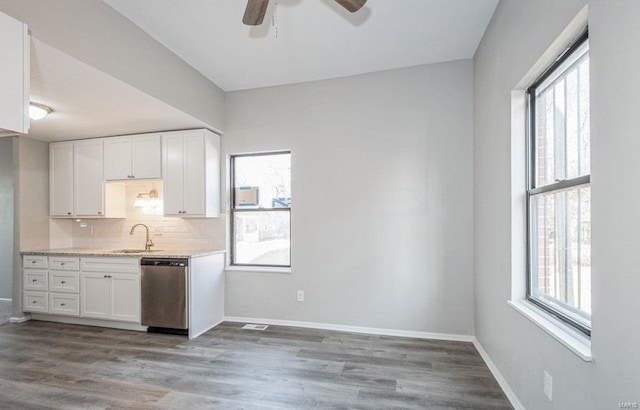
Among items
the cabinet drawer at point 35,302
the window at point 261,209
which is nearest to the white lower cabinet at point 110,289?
the cabinet drawer at point 35,302

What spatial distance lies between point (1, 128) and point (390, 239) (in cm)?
333

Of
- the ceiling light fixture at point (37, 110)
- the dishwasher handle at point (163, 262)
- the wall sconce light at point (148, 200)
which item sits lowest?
the dishwasher handle at point (163, 262)

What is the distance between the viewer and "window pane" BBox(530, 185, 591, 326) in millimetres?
1611

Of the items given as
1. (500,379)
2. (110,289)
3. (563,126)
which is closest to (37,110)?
(110,289)

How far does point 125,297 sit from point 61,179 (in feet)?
7.08

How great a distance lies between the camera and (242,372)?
2.72 metres

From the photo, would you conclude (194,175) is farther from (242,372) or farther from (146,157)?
(242,372)

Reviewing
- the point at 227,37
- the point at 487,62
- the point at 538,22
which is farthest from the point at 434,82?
the point at 227,37

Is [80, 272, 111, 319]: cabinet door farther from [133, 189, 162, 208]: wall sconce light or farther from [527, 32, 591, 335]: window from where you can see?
[527, 32, 591, 335]: window

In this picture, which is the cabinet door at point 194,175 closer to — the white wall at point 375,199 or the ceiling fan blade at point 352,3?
the white wall at point 375,199

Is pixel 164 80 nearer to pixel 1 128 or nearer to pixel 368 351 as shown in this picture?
pixel 1 128

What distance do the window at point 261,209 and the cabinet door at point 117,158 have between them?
1.39 meters

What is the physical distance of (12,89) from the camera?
185cm

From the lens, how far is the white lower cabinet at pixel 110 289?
371 centimetres
